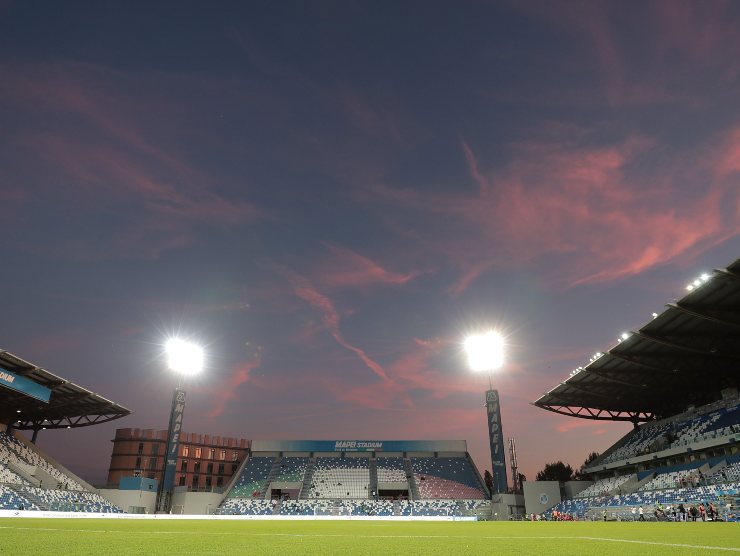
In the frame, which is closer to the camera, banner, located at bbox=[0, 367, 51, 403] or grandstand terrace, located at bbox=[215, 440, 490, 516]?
banner, located at bbox=[0, 367, 51, 403]

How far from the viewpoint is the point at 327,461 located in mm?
77312

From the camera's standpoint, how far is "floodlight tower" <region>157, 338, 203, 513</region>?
198 ft

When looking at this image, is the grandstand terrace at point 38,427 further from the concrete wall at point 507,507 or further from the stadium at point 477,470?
the concrete wall at point 507,507

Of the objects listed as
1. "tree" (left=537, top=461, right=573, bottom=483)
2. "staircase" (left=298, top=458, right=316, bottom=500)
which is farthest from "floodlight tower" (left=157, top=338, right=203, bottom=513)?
"tree" (left=537, top=461, right=573, bottom=483)

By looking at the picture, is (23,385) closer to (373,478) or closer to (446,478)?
(373,478)

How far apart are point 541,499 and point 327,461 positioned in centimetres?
3338

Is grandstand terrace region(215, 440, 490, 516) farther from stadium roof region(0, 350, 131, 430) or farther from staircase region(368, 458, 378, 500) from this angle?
stadium roof region(0, 350, 131, 430)

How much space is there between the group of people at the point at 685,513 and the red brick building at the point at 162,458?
66175 millimetres

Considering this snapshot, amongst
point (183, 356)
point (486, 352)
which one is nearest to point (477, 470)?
point (486, 352)

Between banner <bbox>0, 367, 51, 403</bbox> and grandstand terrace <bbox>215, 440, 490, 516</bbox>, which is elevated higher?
banner <bbox>0, 367, 51, 403</bbox>

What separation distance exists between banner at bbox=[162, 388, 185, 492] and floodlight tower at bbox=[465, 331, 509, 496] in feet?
120

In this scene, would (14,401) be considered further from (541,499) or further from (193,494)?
(541,499)

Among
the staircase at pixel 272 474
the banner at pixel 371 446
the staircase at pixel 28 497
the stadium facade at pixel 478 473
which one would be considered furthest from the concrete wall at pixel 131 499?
the banner at pixel 371 446

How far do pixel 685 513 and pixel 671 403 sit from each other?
31456 millimetres
